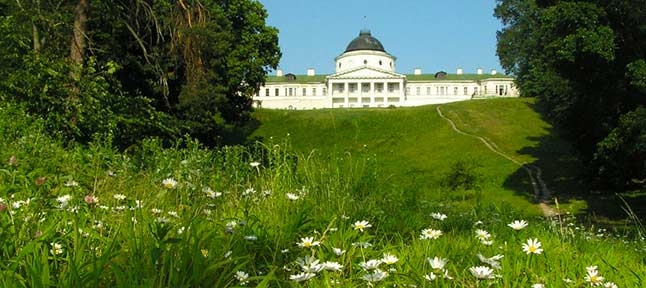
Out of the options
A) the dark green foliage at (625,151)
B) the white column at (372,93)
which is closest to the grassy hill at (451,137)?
the dark green foliage at (625,151)

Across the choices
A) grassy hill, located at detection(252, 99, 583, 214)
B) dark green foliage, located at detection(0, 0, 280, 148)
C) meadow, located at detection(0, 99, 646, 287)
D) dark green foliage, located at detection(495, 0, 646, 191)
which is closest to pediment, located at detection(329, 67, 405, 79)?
grassy hill, located at detection(252, 99, 583, 214)

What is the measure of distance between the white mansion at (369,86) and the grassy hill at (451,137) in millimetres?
55435

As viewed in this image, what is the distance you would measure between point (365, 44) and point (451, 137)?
256ft

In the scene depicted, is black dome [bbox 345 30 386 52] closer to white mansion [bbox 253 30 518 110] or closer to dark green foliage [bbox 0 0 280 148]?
white mansion [bbox 253 30 518 110]

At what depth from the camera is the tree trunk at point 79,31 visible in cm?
1282

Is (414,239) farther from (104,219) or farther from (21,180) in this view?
(21,180)

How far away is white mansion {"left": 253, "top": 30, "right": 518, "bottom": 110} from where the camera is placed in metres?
115

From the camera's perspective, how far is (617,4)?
1956cm

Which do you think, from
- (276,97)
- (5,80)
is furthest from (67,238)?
(276,97)

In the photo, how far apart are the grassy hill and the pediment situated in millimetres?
54902

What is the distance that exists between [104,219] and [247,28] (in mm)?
36564

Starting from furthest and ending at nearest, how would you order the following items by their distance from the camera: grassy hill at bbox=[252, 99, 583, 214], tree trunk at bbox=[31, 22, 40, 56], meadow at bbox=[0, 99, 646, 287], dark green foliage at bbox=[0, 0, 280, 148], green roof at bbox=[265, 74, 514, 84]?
green roof at bbox=[265, 74, 514, 84] → grassy hill at bbox=[252, 99, 583, 214] → tree trunk at bbox=[31, 22, 40, 56] → dark green foliage at bbox=[0, 0, 280, 148] → meadow at bbox=[0, 99, 646, 287]

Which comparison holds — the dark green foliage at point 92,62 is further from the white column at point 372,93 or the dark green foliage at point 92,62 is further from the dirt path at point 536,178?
the white column at point 372,93

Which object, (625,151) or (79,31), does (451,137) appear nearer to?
(625,151)
